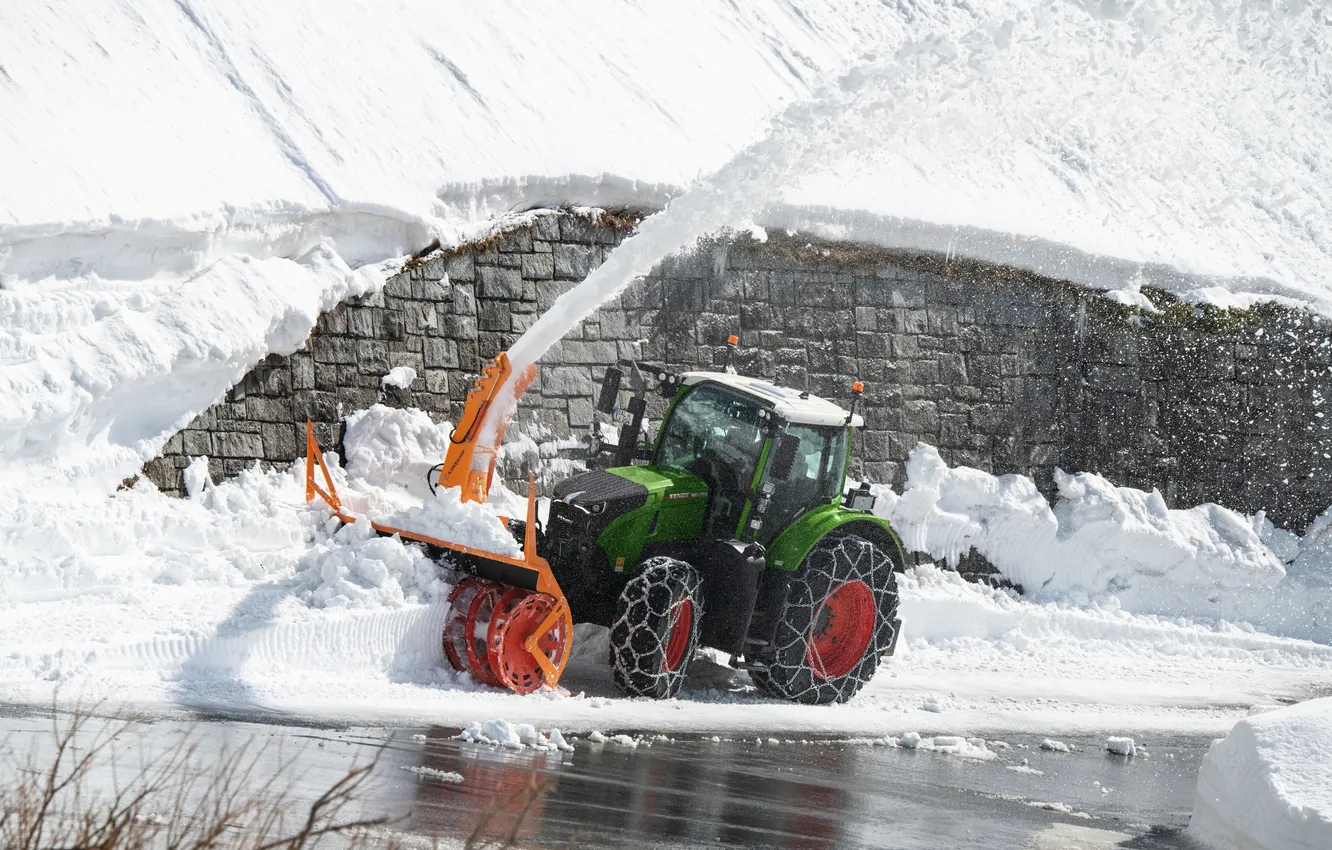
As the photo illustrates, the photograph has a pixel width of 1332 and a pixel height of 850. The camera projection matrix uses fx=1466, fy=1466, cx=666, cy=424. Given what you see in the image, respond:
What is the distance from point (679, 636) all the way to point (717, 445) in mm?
1274

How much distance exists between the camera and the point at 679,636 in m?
7.93

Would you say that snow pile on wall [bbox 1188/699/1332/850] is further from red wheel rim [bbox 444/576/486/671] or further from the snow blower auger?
red wheel rim [bbox 444/576/486/671]

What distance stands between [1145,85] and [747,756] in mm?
17208

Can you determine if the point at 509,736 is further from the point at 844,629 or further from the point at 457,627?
the point at 844,629

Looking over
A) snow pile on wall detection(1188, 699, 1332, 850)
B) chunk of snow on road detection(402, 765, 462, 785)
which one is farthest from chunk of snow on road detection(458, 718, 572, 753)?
snow pile on wall detection(1188, 699, 1332, 850)

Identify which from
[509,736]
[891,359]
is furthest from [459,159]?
[509,736]

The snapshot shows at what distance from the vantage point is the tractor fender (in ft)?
27.6

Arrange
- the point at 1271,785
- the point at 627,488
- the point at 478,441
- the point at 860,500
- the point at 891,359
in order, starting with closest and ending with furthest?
the point at 1271,785, the point at 627,488, the point at 478,441, the point at 860,500, the point at 891,359

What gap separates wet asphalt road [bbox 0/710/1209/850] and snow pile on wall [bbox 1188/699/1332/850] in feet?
0.77

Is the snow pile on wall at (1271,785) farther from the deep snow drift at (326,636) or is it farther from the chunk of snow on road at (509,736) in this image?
the chunk of snow on road at (509,736)

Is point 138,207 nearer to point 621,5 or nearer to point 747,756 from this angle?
point 747,756

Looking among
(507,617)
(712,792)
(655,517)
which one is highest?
(655,517)

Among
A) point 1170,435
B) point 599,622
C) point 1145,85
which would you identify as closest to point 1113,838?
point 599,622

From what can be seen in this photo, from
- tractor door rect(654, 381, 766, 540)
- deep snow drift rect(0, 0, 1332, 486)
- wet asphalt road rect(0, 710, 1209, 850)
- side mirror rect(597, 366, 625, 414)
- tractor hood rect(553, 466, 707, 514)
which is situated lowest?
wet asphalt road rect(0, 710, 1209, 850)
